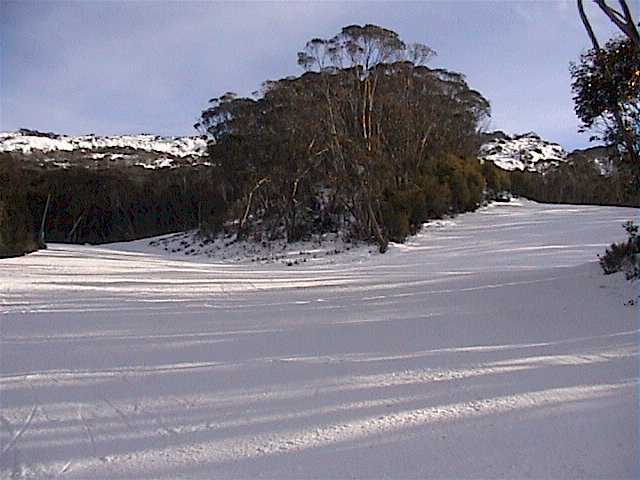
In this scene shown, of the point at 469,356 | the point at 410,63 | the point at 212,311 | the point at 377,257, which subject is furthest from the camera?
the point at 410,63

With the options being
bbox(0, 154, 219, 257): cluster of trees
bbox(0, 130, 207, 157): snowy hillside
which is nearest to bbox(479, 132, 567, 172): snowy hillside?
bbox(0, 154, 219, 257): cluster of trees

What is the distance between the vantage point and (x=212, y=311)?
8.95 metres

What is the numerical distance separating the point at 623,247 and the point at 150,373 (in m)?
7.18

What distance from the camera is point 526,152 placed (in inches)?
3194

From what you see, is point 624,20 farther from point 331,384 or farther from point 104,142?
point 104,142

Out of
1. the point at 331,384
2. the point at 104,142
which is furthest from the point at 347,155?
the point at 104,142

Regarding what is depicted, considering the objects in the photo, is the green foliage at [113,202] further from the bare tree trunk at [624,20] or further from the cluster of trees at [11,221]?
the bare tree trunk at [624,20]

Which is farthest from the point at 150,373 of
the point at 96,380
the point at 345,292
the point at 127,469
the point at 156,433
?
the point at 345,292

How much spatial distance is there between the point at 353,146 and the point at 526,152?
2414 inches

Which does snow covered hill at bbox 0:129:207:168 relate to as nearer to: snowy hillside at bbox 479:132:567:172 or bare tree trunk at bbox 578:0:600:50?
snowy hillside at bbox 479:132:567:172

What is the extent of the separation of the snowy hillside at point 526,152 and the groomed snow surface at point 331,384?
52285 mm

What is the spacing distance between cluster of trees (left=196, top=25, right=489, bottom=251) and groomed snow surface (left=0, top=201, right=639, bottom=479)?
53.9ft

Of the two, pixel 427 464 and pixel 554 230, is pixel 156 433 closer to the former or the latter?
pixel 427 464

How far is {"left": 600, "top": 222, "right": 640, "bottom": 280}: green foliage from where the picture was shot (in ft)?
27.4
